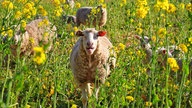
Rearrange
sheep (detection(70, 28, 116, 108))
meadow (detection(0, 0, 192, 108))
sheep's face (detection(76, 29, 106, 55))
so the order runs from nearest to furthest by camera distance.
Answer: meadow (detection(0, 0, 192, 108)), sheep's face (detection(76, 29, 106, 55)), sheep (detection(70, 28, 116, 108))

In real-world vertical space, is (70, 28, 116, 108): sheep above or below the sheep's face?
below

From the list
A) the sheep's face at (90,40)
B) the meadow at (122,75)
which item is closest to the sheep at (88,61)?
the sheep's face at (90,40)

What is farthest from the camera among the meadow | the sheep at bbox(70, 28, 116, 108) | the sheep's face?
the sheep at bbox(70, 28, 116, 108)

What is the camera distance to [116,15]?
14.0m

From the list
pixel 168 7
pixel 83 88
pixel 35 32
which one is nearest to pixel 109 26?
pixel 35 32

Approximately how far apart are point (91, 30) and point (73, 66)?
72 centimetres

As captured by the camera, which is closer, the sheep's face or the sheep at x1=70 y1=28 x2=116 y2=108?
the sheep's face

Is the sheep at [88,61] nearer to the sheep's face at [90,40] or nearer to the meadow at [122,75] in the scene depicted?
the sheep's face at [90,40]

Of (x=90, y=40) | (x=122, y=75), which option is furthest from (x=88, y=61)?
(x=122, y=75)

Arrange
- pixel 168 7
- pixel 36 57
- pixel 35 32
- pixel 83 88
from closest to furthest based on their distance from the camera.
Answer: pixel 36 57
pixel 168 7
pixel 83 88
pixel 35 32

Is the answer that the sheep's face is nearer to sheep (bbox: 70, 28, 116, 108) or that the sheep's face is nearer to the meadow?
sheep (bbox: 70, 28, 116, 108)

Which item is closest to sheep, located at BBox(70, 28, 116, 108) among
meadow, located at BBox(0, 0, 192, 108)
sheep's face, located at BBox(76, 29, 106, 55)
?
sheep's face, located at BBox(76, 29, 106, 55)

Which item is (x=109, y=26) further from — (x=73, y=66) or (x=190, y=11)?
(x=190, y=11)

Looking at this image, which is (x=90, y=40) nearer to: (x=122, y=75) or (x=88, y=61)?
(x=88, y=61)
